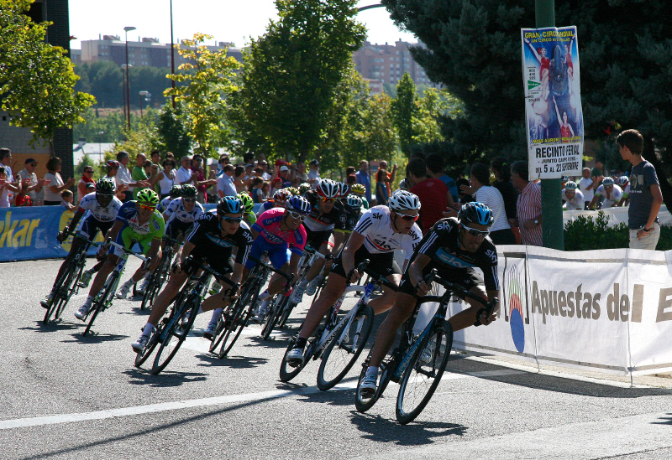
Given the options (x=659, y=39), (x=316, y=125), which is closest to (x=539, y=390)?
(x=659, y=39)

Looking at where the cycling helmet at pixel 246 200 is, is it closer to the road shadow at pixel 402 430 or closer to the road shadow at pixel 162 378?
the road shadow at pixel 162 378

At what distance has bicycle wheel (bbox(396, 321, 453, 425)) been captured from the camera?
20.2 ft

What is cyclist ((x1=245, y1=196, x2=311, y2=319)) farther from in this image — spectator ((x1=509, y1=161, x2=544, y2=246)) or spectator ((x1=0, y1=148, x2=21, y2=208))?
spectator ((x1=0, y1=148, x2=21, y2=208))

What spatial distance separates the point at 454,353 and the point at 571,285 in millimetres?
2088

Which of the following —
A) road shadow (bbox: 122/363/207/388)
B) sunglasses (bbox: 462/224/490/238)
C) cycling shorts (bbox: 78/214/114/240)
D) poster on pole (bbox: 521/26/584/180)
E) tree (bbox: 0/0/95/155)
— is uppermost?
tree (bbox: 0/0/95/155)

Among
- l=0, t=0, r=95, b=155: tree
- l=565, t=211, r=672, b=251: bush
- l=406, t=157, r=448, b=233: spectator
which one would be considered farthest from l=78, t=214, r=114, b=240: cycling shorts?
l=0, t=0, r=95, b=155: tree

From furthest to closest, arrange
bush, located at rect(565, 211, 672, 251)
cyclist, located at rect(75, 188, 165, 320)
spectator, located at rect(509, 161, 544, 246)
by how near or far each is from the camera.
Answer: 1. bush, located at rect(565, 211, 672, 251)
2. cyclist, located at rect(75, 188, 165, 320)
3. spectator, located at rect(509, 161, 544, 246)

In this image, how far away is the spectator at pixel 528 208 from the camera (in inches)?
405

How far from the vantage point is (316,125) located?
3838cm

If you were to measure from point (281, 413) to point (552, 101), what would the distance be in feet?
15.4

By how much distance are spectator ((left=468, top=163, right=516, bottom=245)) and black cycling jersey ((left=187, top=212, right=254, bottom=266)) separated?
300 centimetres

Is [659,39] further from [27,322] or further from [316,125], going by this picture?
[316,125]

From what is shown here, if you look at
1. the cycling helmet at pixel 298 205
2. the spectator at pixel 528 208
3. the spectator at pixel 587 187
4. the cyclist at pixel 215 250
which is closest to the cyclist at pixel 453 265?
the cyclist at pixel 215 250

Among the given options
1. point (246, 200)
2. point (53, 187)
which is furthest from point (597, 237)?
point (53, 187)
